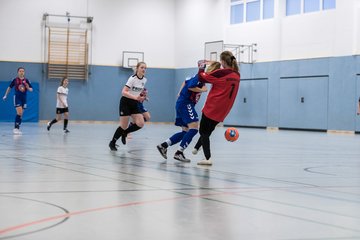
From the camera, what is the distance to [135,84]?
42.3 ft

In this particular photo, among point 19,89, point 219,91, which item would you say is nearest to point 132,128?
point 219,91

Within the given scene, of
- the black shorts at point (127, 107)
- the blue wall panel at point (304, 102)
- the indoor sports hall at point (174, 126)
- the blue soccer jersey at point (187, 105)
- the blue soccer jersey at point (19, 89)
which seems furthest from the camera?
the blue wall panel at point (304, 102)

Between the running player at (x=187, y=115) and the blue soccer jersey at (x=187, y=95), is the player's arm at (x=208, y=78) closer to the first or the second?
the running player at (x=187, y=115)

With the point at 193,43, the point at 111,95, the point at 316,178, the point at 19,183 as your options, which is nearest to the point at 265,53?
the point at 193,43

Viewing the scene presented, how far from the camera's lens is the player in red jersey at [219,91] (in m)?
9.60

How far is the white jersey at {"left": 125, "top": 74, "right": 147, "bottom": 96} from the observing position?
12758 mm

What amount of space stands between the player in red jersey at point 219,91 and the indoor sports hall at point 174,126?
175 millimetres

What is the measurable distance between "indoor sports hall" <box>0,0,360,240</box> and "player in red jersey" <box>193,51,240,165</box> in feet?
0.58

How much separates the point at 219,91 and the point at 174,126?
79.0ft

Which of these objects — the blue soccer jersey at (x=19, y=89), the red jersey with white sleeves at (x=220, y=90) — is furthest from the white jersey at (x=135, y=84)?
the blue soccer jersey at (x=19, y=89)

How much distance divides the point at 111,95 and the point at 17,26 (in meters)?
6.89

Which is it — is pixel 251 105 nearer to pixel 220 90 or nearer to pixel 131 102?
pixel 131 102

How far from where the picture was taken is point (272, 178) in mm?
8297

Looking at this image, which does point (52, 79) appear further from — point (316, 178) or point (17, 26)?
Result: point (316, 178)
